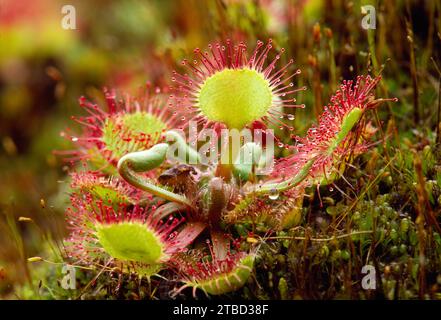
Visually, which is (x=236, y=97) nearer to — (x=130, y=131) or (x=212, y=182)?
(x=212, y=182)

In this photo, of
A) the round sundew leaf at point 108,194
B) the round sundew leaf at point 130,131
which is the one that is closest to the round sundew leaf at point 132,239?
the round sundew leaf at point 108,194

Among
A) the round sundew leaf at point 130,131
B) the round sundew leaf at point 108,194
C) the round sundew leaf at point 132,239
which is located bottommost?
the round sundew leaf at point 132,239

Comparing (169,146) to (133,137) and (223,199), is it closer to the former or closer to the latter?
(133,137)

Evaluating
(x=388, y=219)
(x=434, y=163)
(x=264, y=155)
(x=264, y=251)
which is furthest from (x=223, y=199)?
(x=434, y=163)

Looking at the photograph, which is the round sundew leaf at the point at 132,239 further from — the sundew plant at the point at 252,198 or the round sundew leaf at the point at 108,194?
the round sundew leaf at the point at 108,194

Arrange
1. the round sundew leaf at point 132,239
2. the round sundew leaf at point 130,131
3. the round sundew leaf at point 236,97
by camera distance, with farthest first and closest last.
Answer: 1. the round sundew leaf at point 130,131
2. the round sundew leaf at point 236,97
3. the round sundew leaf at point 132,239

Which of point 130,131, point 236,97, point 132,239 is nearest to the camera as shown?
point 132,239

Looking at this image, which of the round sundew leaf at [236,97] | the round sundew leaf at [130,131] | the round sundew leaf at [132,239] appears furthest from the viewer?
the round sundew leaf at [130,131]

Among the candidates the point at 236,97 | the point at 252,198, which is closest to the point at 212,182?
the point at 252,198
